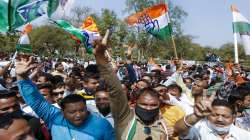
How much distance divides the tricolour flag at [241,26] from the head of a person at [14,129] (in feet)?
23.0

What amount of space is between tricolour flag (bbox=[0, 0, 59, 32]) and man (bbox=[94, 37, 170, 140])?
2.55m

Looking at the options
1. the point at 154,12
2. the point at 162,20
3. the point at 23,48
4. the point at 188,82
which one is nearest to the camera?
the point at 23,48

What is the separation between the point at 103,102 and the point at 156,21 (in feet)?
18.9

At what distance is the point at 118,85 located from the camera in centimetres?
332

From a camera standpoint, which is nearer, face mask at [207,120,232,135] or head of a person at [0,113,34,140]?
head of a person at [0,113,34,140]

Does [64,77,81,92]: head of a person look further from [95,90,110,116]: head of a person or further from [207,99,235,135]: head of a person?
[207,99,235,135]: head of a person

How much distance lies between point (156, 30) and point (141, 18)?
1.77ft

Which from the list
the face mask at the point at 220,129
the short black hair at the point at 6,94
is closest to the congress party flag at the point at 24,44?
the short black hair at the point at 6,94

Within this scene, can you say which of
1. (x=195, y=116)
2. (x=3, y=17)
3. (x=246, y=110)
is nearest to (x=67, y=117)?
(x=195, y=116)

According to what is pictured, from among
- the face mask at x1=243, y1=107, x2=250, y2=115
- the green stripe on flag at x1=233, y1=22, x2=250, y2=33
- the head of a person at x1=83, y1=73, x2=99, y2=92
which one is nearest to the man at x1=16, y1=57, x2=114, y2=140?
the head of a person at x1=83, y1=73, x2=99, y2=92

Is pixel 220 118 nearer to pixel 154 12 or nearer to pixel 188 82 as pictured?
pixel 188 82

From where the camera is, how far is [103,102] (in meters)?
4.76

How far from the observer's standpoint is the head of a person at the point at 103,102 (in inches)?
186

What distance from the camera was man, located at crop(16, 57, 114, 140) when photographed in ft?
12.8
